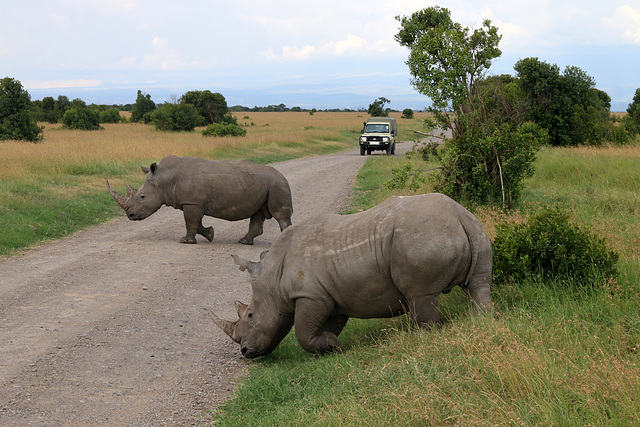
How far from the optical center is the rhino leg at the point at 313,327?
5.64 m

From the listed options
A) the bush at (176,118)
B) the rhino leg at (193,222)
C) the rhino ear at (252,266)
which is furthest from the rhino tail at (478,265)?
the bush at (176,118)

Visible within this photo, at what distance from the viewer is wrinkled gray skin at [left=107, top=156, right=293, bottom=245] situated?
37.3ft

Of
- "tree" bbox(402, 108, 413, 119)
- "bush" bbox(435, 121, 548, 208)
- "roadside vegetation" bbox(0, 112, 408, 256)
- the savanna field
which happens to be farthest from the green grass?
"tree" bbox(402, 108, 413, 119)

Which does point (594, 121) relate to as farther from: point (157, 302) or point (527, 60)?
point (157, 302)

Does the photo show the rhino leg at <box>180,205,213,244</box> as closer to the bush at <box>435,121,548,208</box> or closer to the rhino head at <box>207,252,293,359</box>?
the bush at <box>435,121,548,208</box>

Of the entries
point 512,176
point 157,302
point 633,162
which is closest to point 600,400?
point 157,302

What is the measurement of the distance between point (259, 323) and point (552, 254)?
2.91 metres

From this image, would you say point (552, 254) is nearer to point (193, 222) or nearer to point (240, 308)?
point (240, 308)

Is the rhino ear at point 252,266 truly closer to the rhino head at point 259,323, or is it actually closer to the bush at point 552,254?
the rhino head at point 259,323

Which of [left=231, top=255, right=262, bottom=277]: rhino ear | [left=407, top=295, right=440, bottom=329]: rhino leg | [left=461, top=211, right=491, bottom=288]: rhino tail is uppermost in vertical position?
[left=461, top=211, right=491, bottom=288]: rhino tail

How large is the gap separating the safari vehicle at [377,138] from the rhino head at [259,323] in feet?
94.1

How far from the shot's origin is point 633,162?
16.3 m

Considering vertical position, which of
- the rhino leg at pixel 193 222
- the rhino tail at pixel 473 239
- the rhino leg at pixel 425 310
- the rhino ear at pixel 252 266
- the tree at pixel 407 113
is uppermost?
the rhino tail at pixel 473 239

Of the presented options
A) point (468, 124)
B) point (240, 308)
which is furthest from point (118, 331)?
point (468, 124)
